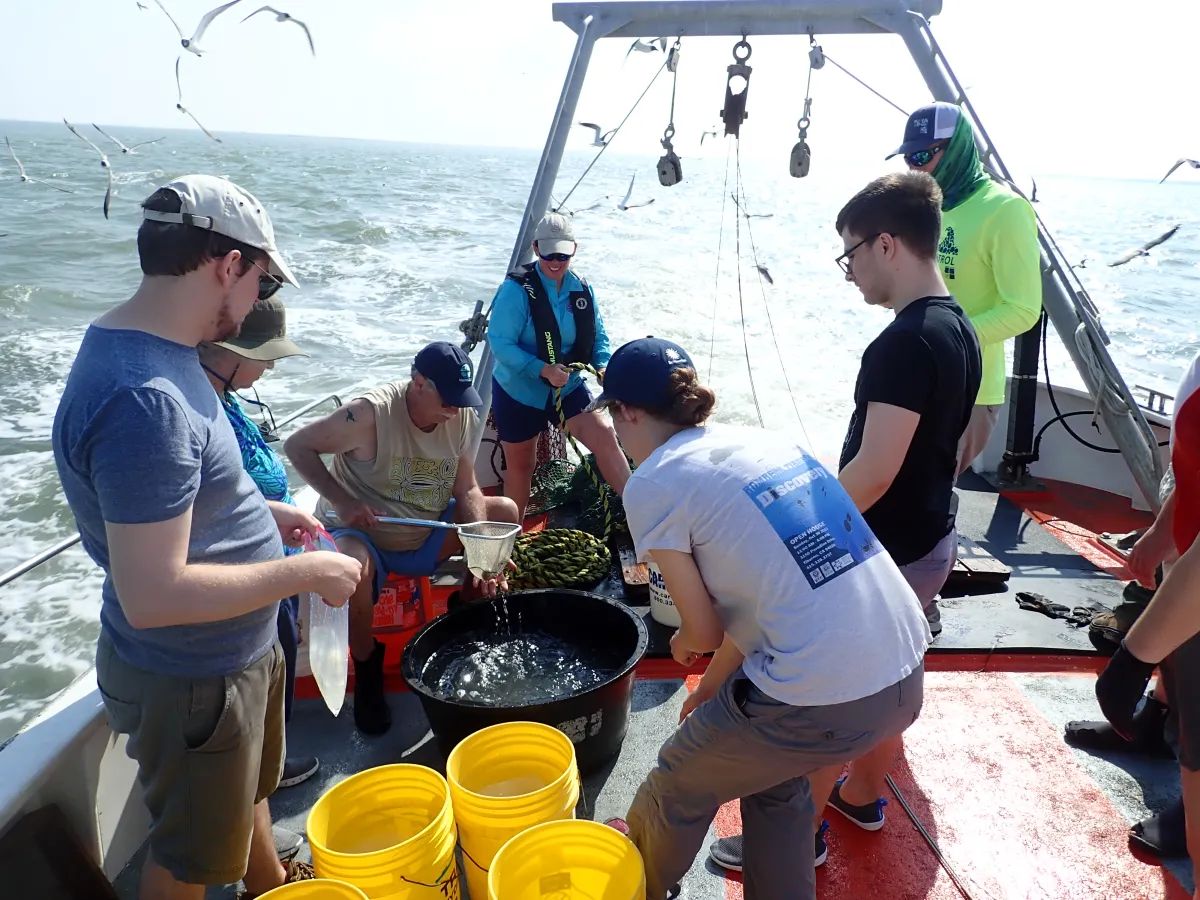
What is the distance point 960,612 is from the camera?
361cm

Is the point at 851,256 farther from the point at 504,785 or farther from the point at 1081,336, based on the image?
the point at 1081,336

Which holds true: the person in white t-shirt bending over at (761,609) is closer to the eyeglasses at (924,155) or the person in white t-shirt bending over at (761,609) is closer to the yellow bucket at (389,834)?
the yellow bucket at (389,834)

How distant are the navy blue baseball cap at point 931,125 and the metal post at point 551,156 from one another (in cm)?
174

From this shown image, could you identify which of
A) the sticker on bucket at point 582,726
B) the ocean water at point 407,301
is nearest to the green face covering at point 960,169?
the sticker on bucket at point 582,726

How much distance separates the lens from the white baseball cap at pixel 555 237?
4.07 metres

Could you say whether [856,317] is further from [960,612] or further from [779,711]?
[779,711]

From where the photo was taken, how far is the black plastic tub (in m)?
2.41

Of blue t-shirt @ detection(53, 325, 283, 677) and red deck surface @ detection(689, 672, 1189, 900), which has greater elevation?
blue t-shirt @ detection(53, 325, 283, 677)

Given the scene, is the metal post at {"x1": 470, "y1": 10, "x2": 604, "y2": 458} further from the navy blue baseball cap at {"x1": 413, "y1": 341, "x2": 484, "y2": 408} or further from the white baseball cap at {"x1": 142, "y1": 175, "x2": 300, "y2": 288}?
the white baseball cap at {"x1": 142, "y1": 175, "x2": 300, "y2": 288}

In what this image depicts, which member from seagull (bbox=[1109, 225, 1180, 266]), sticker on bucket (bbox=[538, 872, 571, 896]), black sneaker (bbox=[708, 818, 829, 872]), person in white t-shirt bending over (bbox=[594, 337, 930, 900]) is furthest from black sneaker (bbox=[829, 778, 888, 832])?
seagull (bbox=[1109, 225, 1180, 266])

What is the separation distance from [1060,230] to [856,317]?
15.7 meters

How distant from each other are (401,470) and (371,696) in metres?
0.88

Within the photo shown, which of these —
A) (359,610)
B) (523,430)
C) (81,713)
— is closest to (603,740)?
(359,610)

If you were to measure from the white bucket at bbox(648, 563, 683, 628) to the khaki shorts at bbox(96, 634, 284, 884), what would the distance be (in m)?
1.89
